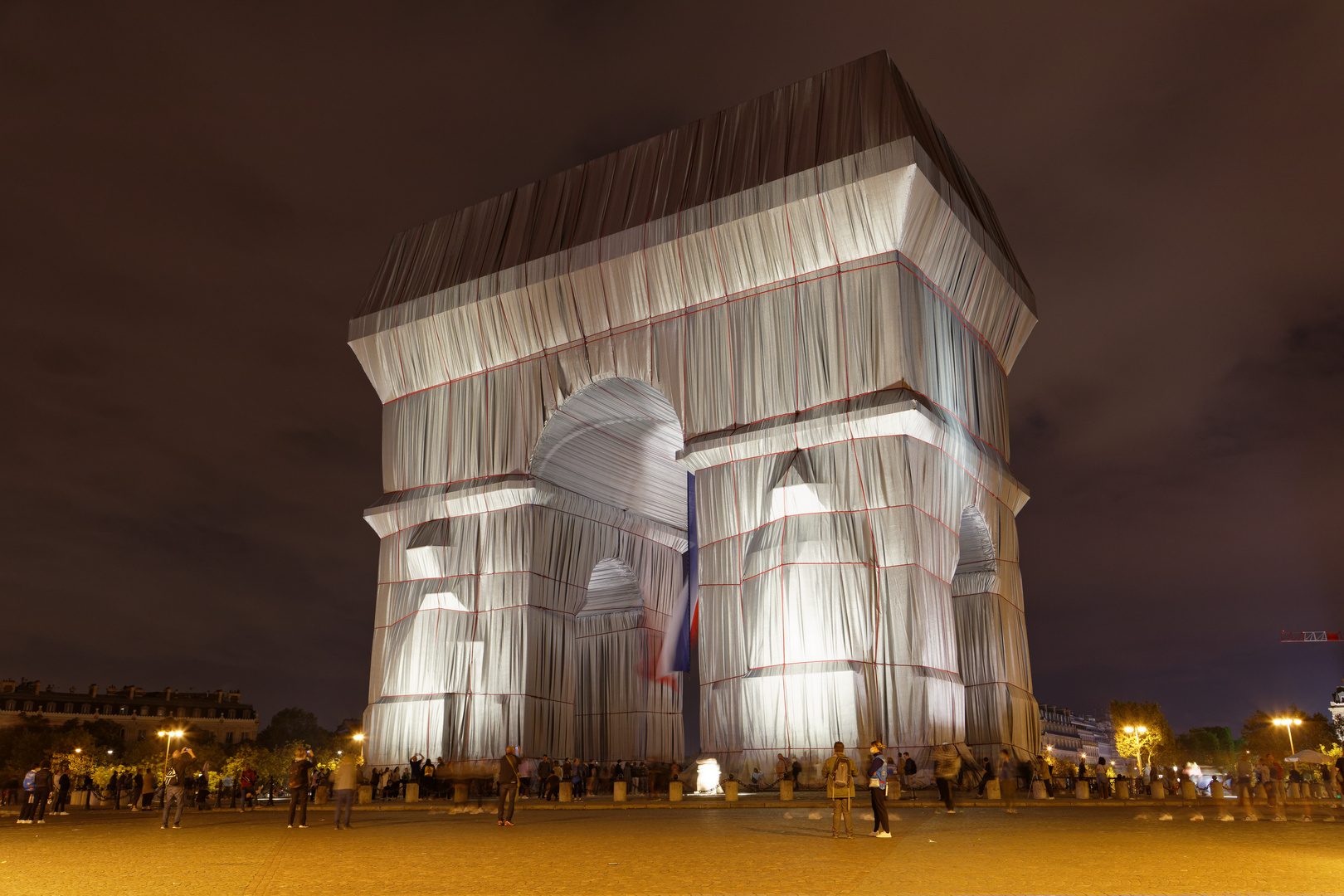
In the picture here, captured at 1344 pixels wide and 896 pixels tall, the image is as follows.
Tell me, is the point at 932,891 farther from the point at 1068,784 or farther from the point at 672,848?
the point at 1068,784

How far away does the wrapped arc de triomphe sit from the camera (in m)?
24.3

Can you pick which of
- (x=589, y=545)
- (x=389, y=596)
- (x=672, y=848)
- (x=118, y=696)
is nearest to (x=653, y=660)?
(x=589, y=545)

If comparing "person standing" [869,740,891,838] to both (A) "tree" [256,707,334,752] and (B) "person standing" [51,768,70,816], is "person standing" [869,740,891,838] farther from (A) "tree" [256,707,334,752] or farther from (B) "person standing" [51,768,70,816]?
(A) "tree" [256,707,334,752]

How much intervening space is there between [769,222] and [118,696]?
337 ft

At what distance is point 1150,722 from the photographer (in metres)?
88.8

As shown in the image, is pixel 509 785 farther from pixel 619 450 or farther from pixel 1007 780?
pixel 619 450

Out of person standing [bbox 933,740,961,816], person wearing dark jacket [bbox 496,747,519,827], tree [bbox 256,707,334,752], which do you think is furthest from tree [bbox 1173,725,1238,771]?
person wearing dark jacket [bbox 496,747,519,827]

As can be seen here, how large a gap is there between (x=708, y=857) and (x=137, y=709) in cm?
10854

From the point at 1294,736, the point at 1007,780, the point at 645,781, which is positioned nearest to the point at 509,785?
the point at 1007,780

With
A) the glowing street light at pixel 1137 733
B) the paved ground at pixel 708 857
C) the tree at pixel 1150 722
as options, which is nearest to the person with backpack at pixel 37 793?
the paved ground at pixel 708 857

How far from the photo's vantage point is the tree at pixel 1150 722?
84875 millimetres

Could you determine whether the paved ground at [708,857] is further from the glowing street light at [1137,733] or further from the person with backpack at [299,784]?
the glowing street light at [1137,733]

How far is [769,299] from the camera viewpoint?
89.8 feet

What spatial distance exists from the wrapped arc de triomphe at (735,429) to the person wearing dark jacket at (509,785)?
800cm
